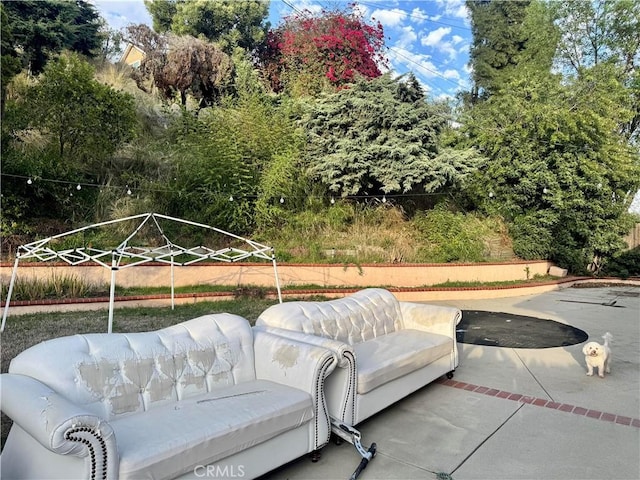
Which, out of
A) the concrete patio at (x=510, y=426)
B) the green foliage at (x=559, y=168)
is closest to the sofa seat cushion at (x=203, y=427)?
the concrete patio at (x=510, y=426)

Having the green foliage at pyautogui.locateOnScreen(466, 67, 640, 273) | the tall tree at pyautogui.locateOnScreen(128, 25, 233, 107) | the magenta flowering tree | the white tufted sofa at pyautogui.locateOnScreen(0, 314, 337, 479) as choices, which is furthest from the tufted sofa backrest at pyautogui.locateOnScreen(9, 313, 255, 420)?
the tall tree at pyautogui.locateOnScreen(128, 25, 233, 107)

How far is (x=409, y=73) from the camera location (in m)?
10.6

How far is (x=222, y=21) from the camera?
18.1 metres

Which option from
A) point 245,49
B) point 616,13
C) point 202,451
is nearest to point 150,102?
point 245,49

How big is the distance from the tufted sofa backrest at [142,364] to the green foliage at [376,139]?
720cm

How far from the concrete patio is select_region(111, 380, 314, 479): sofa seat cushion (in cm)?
46

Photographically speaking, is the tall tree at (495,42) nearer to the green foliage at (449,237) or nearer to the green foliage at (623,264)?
the green foliage at (623,264)

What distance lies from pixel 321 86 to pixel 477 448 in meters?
12.2

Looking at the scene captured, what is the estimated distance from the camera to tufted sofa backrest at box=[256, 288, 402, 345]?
11.2ft

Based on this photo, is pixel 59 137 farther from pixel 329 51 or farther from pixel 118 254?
pixel 329 51

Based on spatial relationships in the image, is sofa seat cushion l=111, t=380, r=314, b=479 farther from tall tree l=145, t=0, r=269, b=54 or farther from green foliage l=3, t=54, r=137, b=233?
tall tree l=145, t=0, r=269, b=54

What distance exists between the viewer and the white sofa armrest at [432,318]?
4223 millimetres

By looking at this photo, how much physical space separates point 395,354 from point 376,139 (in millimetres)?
7309

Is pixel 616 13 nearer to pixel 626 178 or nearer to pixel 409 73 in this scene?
pixel 626 178
